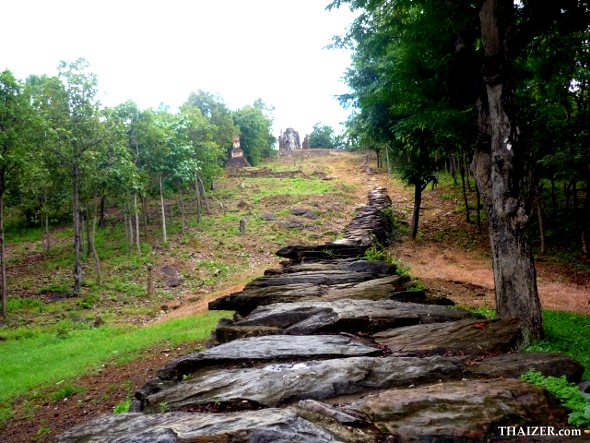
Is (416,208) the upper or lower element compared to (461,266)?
upper

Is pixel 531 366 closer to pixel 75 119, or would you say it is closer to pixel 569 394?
pixel 569 394

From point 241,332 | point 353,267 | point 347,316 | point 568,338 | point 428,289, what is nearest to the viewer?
point 347,316

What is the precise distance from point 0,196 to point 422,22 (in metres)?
18.9

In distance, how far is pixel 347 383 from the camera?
4.05m

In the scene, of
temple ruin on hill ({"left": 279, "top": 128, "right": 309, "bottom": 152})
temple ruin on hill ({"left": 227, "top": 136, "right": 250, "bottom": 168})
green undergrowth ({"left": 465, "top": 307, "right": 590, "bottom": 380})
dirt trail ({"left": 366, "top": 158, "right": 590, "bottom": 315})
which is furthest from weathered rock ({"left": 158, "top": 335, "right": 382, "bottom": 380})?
temple ruin on hill ({"left": 279, "top": 128, "right": 309, "bottom": 152})

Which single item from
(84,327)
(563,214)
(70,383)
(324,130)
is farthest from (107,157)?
(324,130)

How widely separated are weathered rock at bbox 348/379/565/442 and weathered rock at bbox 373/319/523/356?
1.18 meters

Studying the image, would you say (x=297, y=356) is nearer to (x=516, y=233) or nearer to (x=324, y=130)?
(x=516, y=233)

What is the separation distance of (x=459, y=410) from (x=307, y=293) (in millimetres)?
4738

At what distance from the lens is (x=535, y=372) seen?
153 inches

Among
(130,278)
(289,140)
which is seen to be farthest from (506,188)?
(289,140)

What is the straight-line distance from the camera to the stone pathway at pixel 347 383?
3.21 meters

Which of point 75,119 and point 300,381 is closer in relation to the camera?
point 300,381

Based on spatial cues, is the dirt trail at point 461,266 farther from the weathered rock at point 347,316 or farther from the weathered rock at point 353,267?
the weathered rock at point 347,316
